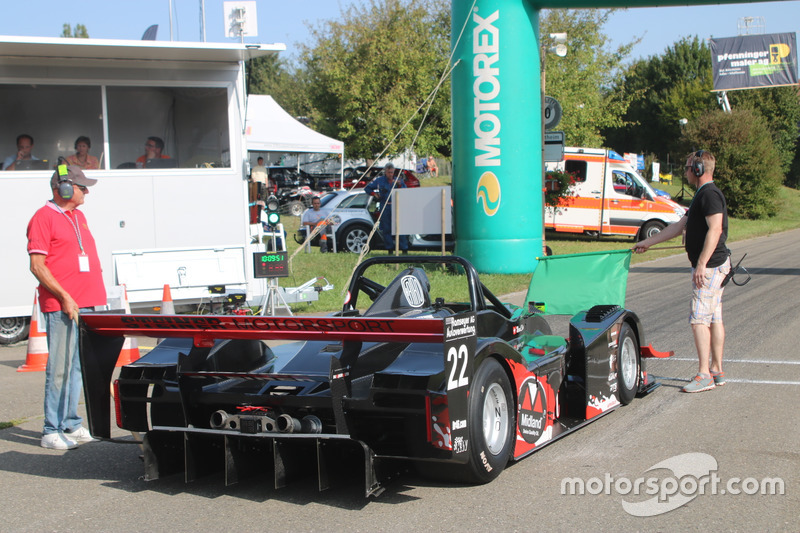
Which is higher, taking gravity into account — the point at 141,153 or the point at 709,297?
the point at 141,153

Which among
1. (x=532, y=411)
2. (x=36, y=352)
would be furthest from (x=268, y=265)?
(x=532, y=411)

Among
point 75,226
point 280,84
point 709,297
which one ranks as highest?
point 280,84

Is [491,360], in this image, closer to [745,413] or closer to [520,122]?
[745,413]

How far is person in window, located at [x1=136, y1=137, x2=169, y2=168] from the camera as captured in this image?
10.8 metres

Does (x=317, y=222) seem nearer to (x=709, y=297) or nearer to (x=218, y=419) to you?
(x=709, y=297)

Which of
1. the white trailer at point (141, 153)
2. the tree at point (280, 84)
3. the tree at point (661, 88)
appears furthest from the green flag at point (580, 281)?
the tree at point (661, 88)

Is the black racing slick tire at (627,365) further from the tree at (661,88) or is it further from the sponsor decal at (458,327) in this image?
the tree at (661,88)

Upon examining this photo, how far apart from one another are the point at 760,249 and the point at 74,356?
19529 millimetres

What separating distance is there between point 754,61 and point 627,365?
37343 mm

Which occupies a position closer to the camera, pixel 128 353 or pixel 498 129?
pixel 128 353

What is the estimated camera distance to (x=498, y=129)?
568 inches

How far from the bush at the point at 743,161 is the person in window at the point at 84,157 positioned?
26686 mm

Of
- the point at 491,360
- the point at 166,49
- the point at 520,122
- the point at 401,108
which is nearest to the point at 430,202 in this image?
the point at 520,122

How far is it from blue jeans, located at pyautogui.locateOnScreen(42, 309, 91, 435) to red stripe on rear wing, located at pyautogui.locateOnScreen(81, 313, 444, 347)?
1029 mm
